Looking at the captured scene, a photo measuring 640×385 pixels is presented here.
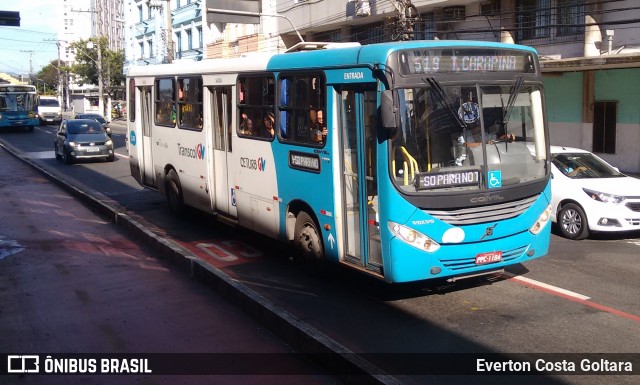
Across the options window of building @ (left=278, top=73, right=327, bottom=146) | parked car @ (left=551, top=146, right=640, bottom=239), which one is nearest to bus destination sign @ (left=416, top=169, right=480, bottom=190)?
window of building @ (left=278, top=73, right=327, bottom=146)

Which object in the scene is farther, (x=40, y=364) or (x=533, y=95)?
(x=533, y=95)

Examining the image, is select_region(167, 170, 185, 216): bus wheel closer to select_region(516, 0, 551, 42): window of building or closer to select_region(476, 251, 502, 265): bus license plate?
select_region(476, 251, 502, 265): bus license plate

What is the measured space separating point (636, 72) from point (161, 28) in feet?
142

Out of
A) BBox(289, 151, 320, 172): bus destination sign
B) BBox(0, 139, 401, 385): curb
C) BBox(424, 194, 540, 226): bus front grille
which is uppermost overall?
BBox(289, 151, 320, 172): bus destination sign

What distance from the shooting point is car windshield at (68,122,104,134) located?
27.1 meters

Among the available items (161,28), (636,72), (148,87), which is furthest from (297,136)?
(161,28)

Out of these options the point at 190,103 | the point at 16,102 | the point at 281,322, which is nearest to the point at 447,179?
the point at 281,322

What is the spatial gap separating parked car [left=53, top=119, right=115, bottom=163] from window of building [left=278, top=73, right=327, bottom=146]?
61.6ft

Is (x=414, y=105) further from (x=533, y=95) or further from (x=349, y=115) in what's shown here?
(x=533, y=95)

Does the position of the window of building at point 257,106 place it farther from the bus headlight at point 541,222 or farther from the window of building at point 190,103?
the bus headlight at point 541,222

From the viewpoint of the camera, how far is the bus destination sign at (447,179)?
7.19 meters

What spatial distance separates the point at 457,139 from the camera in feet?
24.1

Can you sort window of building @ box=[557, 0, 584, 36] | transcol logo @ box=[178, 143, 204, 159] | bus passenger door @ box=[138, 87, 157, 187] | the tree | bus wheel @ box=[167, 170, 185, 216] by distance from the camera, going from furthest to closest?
the tree, window of building @ box=[557, 0, 584, 36], bus passenger door @ box=[138, 87, 157, 187], bus wheel @ box=[167, 170, 185, 216], transcol logo @ box=[178, 143, 204, 159]

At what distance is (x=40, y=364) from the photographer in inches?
245
